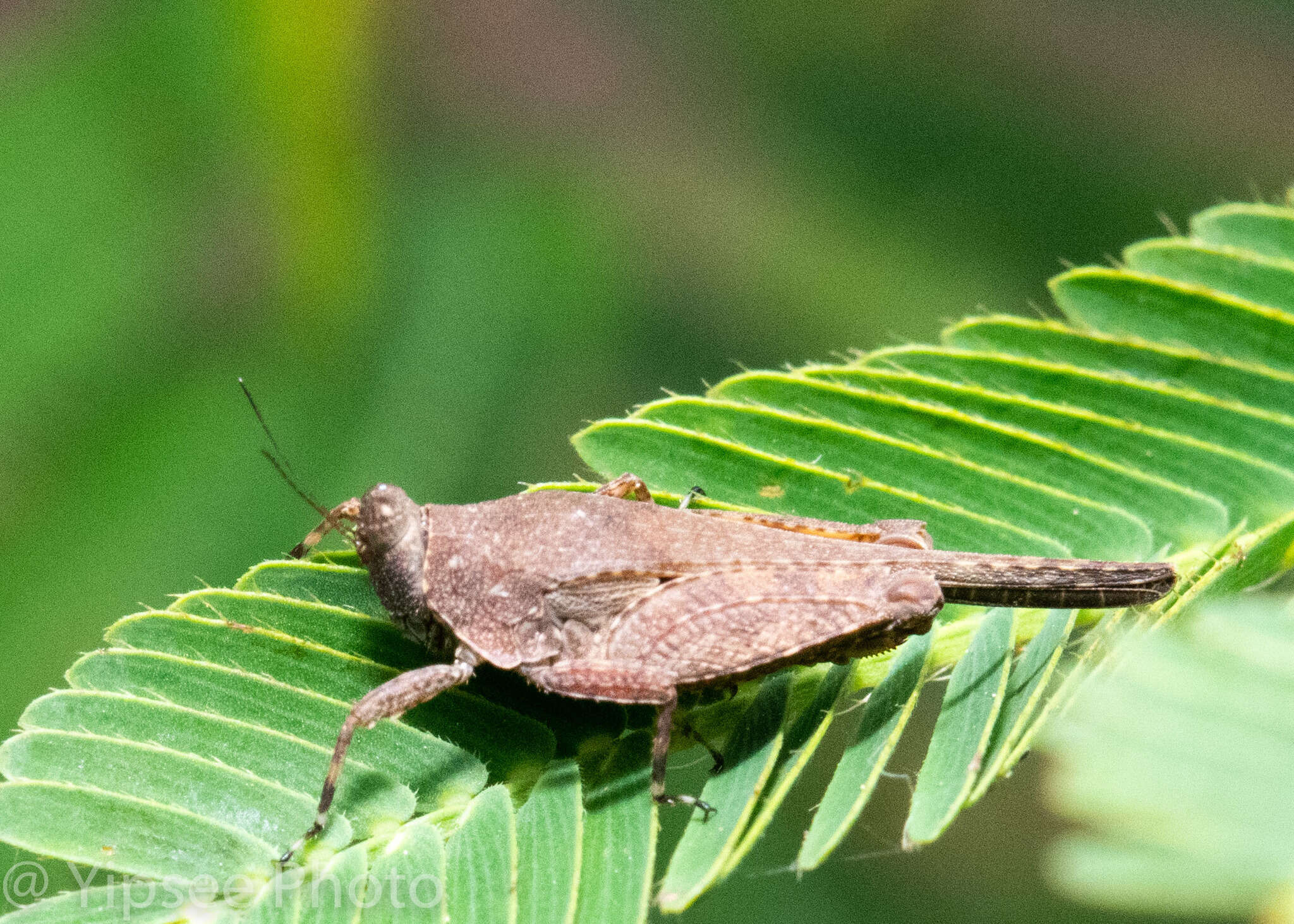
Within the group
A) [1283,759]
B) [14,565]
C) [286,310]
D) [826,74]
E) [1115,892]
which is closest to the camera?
[1115,892]

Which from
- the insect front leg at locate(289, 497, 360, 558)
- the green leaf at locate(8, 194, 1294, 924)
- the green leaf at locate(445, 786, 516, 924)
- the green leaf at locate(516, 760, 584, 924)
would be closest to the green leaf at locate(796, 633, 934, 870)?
the green leaf at locate(8, 194, 1294, 924)

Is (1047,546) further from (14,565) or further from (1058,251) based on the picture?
(14,565)

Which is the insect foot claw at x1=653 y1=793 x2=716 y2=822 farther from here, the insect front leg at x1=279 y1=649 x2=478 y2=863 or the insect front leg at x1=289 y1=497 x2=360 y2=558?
the insect front leg at x1=289 y1=497 x2=360 y2=558

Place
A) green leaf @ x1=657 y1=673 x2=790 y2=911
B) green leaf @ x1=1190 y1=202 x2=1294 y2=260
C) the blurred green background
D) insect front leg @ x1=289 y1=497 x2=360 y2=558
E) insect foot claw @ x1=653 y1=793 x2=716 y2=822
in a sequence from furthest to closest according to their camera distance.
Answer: the blurred green background, insect front leg @ x1=289 y1=497 x2=360 y2=558, green leaf @ x1=1190 y1=202 x2=1294 y2=260, insect foot claw @ x1=653 y1=793 x2=716 y2=822, green leaf @ x1=657 y1=673 x2=790 y2=911

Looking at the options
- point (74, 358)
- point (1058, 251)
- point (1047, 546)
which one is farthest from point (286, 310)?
point (1058, 251)

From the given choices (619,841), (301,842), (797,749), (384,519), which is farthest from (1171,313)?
(301,842)

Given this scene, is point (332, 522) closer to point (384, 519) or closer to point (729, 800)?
point (384, 519)
